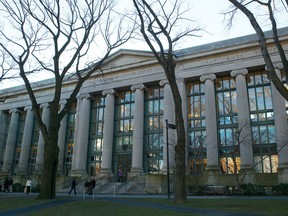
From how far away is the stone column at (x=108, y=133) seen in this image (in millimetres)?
37000

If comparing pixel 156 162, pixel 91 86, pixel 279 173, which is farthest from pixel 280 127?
pixel 91 86

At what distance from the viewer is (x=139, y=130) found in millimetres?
36281

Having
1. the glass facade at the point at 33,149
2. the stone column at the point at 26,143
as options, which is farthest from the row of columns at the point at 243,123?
the glass facade at the point at 33,149

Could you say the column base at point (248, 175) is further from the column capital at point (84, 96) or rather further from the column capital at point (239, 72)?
the column capital at point (84, 96)

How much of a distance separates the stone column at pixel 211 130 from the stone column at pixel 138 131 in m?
8.03

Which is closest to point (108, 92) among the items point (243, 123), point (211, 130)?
point (211, 130)

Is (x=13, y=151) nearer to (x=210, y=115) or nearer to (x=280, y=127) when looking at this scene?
(x=210, y=115)

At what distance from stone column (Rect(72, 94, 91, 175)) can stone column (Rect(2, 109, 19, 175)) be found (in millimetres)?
13851

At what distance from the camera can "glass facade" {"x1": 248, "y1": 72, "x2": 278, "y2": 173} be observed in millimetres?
30984

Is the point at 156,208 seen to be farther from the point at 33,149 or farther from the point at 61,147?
the point at 33,149

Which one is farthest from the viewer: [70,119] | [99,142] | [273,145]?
[70,119]

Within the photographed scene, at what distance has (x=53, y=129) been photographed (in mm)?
19391

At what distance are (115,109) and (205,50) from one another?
14.5m

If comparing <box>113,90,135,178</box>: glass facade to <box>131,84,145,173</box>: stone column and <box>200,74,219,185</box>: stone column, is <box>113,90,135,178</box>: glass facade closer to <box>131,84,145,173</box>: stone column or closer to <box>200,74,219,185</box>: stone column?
<box>131,84,145,173</box>: stone column
